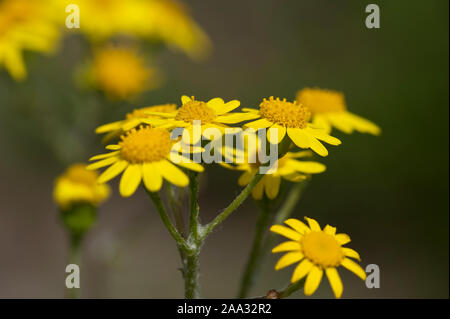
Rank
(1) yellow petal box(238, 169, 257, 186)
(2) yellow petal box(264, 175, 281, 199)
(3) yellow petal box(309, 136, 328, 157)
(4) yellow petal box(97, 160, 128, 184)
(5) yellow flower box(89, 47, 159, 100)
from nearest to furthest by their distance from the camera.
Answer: (4) yellow petal box(97, 160, 128, 184) < (3) yellow petal box(309, 136, 328, 157) < (1) yellow petal box(238, 169, 257, 186) < (2) yellow petal box(264, 175, 281, 199) < (5) yellow flower box(89, 47, 159, 100)

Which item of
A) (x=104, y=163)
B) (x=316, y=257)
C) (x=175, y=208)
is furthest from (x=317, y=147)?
(x=104, y=163)

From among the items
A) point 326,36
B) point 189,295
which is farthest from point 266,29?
point 189,295

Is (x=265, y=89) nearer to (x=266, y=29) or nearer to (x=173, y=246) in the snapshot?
(x=266, y=29)

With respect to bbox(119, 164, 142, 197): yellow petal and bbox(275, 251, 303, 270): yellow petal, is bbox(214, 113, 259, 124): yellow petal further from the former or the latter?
bbox(275, 251, 303, 270): yellow petal

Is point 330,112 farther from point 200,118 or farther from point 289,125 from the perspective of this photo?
point 200,118

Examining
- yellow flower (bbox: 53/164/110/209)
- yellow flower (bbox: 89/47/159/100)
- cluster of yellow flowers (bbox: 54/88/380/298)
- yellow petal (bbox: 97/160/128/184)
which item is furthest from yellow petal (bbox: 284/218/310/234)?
yellow flower (bbox: 89/47/159/100)

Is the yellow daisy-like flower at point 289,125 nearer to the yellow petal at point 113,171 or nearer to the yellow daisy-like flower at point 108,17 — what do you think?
the yellow petal at point 113,171

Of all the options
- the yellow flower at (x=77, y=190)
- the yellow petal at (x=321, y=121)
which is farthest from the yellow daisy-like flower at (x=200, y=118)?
the yellow flower at (x=77, y=190)
